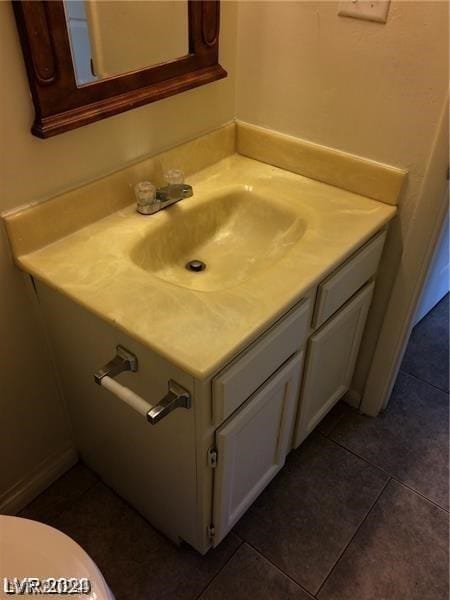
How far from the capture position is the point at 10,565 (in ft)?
2.97

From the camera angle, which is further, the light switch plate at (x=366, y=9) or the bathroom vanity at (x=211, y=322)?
the light switch plate at (x=366, y=9)

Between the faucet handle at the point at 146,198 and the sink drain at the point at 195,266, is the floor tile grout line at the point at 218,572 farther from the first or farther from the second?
the faucet handle at the point at 146,198

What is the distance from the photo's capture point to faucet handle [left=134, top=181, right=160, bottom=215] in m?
1.24

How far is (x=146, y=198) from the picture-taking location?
49.1 inches

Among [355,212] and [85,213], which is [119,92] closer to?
[85,213]

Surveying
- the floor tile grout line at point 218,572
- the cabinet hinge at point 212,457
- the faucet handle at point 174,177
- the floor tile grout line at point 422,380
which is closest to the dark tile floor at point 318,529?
the floor tile grout line at point 218,572

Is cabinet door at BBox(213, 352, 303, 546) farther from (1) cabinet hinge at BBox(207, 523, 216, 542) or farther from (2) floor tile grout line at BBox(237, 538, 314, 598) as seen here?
(2) floor tile grout line at BBox(237, 538, 314, 598)

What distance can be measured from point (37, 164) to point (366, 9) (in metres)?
0.79

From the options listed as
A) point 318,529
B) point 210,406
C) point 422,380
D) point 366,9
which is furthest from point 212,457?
point 422,380

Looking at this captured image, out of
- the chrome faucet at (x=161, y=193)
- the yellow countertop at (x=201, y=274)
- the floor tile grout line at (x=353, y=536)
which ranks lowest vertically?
the floor tile grout line at (x=353, y=536)

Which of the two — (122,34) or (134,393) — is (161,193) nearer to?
(122,34)

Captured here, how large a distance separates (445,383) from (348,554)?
81cm

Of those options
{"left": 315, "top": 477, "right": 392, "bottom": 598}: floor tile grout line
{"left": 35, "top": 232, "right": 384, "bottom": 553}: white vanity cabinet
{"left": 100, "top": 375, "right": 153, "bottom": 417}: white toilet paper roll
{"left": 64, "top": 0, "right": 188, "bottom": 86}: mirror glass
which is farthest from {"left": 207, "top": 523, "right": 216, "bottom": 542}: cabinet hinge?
{"left": 64, "top": 0, "right": 188, "bottom": 86}: mirror glass

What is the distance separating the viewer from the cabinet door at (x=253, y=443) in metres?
1.09
